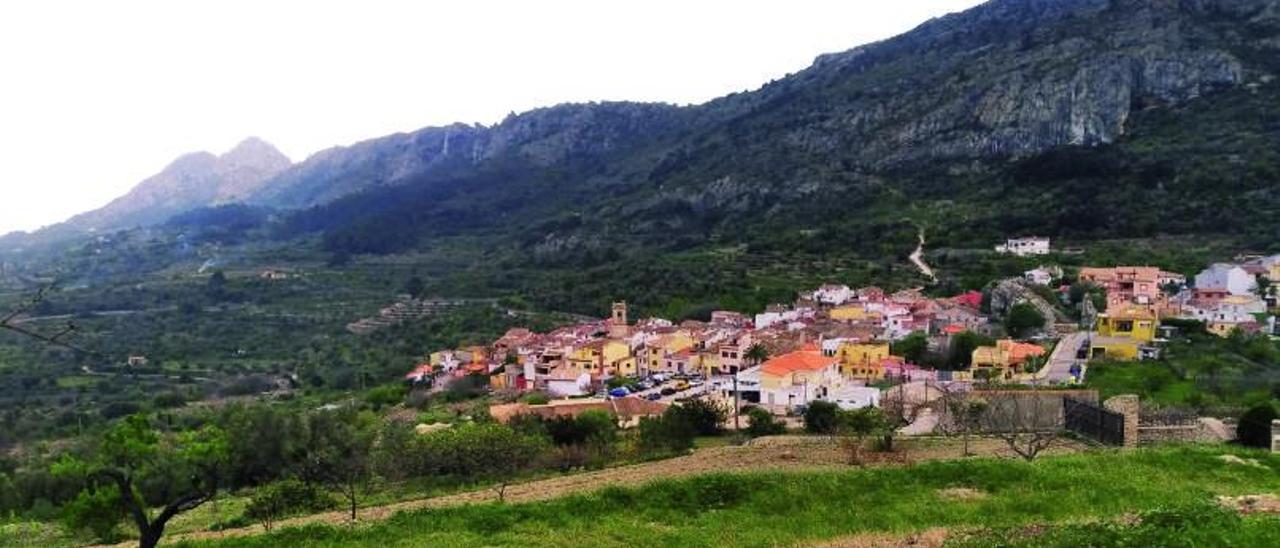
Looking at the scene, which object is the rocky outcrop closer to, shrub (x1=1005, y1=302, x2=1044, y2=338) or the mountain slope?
shrub (x1=1005, y1=302, x2=1044, y2=338)

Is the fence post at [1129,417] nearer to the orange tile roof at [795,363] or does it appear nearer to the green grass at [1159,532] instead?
the green grass at [1159,532]

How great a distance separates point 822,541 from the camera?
11.4 meters

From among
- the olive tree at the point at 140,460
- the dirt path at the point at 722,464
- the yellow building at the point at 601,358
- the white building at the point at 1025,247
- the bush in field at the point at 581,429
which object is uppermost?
the olive tree at the point at 140,460

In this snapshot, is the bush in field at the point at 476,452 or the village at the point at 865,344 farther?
the village at the point at 865,344

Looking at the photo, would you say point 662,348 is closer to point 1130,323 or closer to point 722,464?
point 1130,323

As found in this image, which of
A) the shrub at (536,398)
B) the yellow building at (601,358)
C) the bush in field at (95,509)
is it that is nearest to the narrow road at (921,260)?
the yellow building at (601,358)

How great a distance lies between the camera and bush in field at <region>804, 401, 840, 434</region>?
87.1ft

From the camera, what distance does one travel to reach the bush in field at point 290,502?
62.7 feet

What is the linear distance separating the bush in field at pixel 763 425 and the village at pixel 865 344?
314cm

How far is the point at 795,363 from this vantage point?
3559cm

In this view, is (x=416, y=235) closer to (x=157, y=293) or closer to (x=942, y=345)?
(x=157, y=293)

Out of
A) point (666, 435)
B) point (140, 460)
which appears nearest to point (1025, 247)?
point (666, 435)

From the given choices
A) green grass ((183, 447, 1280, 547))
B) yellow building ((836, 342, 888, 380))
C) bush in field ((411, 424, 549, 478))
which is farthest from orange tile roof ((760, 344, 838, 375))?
green grass ((183, 447, 1280, 547))

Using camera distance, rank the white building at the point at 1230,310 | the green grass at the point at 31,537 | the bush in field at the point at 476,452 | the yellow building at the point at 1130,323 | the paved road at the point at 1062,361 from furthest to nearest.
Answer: the white building at the point at 1230,310 < the yellow building at the point at 1130,323 < the paved road at the point at 1062,361 < the bush in field at the point at 476,452 < the green grass at the point at 31,537
